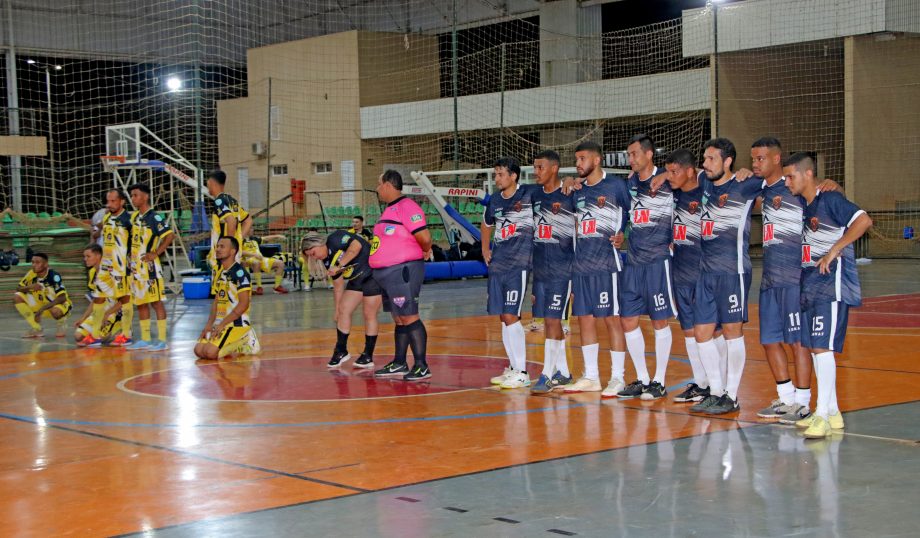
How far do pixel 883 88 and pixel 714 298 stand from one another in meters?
26.8

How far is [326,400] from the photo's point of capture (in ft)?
30.6

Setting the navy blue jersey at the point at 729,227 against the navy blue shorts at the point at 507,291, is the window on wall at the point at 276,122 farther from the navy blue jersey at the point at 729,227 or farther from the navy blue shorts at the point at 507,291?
the navy blue jersey at the point at 729,227

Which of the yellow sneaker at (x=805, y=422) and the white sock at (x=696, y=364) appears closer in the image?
the yellow sneaker at (x=805, y=422)

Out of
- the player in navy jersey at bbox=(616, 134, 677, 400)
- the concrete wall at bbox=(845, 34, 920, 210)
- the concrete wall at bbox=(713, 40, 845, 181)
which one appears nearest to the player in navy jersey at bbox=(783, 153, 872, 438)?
the player in navy jersey at bbox=(616, 134, 677, 400)

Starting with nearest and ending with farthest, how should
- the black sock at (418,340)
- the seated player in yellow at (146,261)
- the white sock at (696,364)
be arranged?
the white sock at (696,364), the black sock at (418,340), the seated player in yellow at (146,261)

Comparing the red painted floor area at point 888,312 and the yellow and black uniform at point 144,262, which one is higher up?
the yellow and black uniform at point 144,262

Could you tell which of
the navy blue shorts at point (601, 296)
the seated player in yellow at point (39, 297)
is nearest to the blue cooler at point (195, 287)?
the seated player in yellow at point (39, 297)

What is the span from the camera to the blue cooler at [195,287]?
2305 cm

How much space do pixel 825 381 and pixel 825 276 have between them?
734mm

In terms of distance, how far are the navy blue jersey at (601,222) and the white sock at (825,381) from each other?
2.24m

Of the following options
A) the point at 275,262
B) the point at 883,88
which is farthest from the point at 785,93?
the point at 275,262

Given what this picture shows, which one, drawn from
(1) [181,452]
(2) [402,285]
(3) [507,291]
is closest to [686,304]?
(3) [507,291]

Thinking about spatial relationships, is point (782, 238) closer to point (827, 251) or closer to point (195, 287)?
point (827, 251)

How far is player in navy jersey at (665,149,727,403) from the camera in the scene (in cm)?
876
